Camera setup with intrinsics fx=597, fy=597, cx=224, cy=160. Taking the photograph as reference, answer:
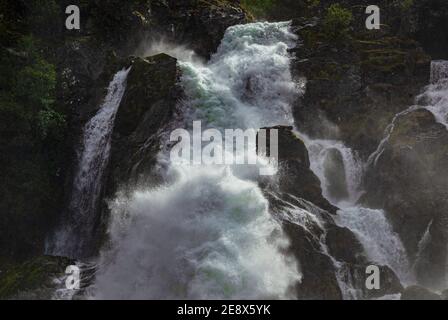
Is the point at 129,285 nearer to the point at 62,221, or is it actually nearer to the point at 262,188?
the point at 262,188

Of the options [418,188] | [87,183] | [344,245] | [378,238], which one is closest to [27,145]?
[87,183]

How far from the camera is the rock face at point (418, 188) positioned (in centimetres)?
1917

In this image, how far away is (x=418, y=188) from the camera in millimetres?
20344

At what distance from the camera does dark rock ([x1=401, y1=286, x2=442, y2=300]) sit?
16.0 metres

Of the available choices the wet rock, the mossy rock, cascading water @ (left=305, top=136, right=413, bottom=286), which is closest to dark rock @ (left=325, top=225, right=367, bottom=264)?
cascading water @ (left=305, top=136, right=413, bottom=286)

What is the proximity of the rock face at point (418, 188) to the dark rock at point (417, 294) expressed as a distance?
9.10 ft

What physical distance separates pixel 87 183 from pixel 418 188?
12.0 meters

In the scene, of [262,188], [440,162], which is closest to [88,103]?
[262,188]

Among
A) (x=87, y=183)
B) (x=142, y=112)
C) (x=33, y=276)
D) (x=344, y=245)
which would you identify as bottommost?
(x=33, y=276)

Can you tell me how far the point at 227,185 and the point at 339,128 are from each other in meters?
7.58

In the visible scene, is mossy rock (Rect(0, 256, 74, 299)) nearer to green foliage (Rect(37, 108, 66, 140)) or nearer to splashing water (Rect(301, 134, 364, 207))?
green foliage (Rect(37, 108, 66, 140))

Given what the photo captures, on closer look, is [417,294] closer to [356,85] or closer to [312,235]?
[312,235]

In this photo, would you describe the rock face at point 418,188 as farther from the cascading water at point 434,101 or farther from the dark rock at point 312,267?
the dark rock at point 312,267

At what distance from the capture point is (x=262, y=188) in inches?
727
